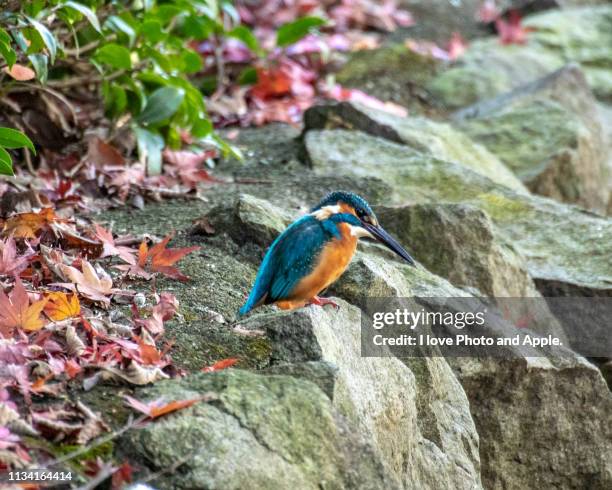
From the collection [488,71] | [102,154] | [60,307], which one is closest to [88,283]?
[60,307]

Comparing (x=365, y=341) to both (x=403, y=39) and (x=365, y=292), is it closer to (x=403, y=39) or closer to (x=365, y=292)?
(x=365, y=292)

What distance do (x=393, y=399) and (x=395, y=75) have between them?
515cm

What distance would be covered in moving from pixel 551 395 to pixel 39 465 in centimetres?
243

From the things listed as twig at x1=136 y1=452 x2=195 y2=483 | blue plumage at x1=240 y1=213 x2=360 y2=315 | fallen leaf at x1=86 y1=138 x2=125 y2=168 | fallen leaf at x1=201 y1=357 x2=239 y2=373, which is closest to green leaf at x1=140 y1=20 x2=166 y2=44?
fallen leaf at x1=86 y1=138 x2=125 y2=168

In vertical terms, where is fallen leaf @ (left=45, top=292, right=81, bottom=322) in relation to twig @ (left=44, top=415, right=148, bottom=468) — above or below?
below

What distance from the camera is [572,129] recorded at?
692 cm

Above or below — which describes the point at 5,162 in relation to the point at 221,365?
above

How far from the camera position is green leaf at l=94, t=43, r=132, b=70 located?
4.90 metres

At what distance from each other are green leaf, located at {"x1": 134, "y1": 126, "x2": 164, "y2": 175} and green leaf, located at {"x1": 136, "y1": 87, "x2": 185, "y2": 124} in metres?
0.07

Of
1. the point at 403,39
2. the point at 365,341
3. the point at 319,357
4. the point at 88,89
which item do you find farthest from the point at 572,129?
the point at 319,357

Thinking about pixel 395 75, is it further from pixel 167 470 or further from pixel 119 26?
pixel 167 470

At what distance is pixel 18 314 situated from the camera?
307 centimetres

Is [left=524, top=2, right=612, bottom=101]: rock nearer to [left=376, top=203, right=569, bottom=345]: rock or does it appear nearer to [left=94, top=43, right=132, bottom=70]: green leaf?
[left=376, top=203, right=569, bottom=345]: rock

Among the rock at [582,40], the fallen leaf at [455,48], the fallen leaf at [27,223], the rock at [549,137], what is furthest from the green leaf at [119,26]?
the rock at [582,40]
